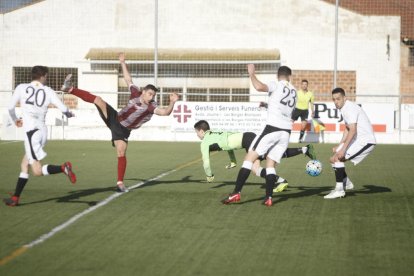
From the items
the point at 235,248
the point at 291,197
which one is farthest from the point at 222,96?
the point at 235,248

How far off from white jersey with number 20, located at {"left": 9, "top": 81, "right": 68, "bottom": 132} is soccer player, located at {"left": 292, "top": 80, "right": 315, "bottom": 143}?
14481mm

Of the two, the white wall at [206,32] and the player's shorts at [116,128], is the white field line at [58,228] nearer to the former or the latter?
the player's shorts at [116,128]

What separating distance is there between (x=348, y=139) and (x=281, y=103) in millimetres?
1380

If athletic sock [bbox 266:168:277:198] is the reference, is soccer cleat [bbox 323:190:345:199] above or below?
below

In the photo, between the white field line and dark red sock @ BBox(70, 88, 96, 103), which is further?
dark red sock @ BBox(70, 88, 96, 103)

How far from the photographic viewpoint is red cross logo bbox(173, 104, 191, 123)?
2698cm

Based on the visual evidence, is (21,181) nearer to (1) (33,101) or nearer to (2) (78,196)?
(1) (33,101)

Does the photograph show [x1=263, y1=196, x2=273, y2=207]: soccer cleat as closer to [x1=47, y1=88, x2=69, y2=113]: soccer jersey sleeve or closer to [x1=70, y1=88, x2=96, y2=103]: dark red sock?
[x1=47, y1=88, x2=69, y2=113]: soccer jersey sleeve

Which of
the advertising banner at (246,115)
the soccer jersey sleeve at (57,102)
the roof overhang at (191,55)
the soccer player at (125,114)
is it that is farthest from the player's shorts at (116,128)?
the roof overhang at (191,55)

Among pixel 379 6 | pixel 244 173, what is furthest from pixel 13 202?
pixel 379 6

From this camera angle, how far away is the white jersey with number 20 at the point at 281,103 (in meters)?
11.3

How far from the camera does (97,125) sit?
92.9 ft

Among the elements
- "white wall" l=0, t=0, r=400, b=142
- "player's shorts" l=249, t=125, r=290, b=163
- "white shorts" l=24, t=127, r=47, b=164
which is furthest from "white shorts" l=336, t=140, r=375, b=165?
"white wall" l=0, t=0, r=400, b=142

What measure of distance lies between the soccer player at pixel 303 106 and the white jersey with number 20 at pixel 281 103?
13358 mm
